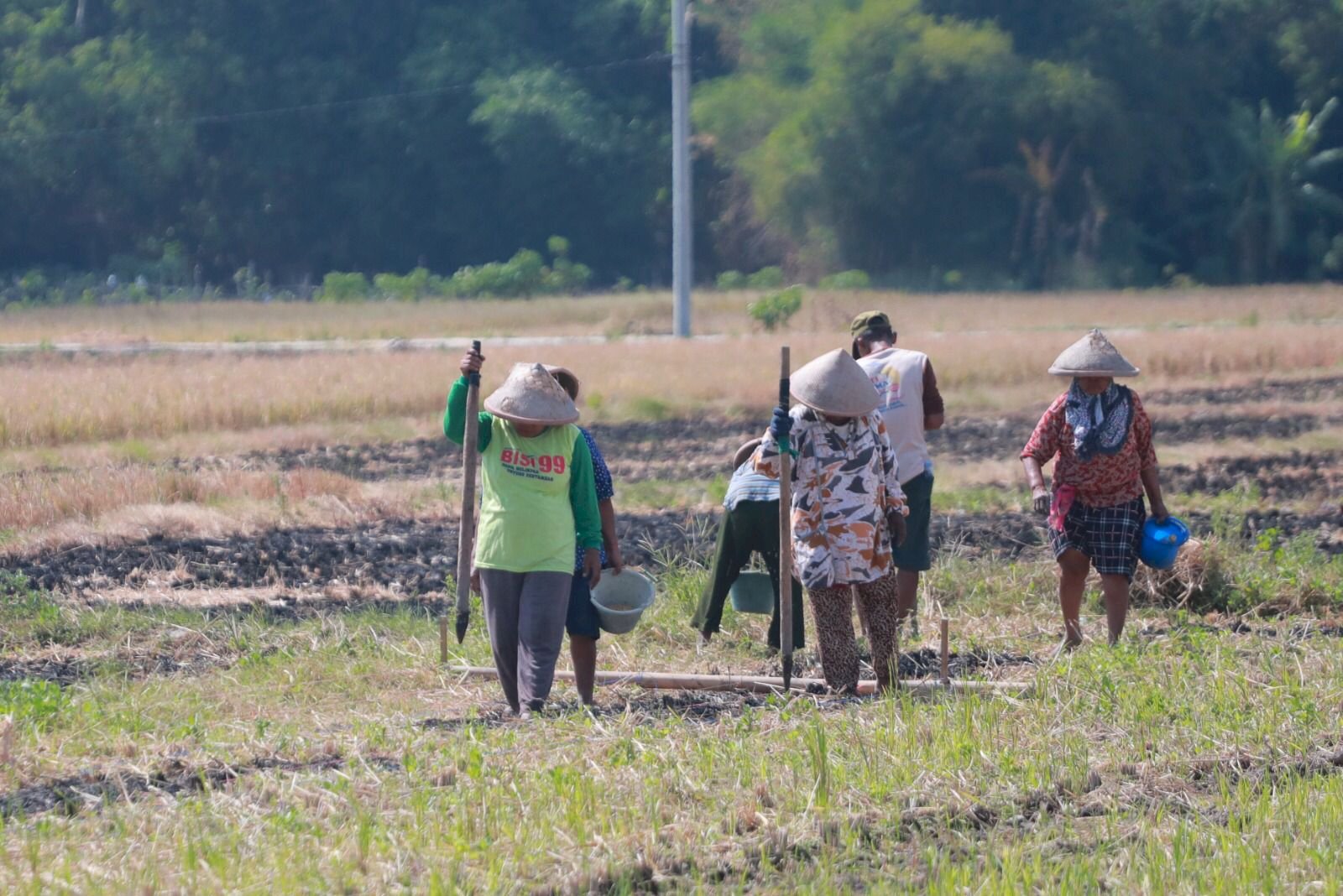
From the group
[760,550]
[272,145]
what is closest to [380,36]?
[272,145]

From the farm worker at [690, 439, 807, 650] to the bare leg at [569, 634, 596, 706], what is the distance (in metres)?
0.78

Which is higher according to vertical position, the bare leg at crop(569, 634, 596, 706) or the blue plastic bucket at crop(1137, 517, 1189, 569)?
the blue plastic bucket at crop(1137, 517, 1189, 569)

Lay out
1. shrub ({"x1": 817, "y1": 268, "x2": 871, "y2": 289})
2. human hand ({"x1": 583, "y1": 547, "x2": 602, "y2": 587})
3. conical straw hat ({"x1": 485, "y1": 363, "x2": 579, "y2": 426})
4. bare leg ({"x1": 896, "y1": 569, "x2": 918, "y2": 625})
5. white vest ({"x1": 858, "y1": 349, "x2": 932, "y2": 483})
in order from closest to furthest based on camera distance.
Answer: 1. conical straw hat ({"x1": 485, "y1": 363, "x2": 579, "y2": 426})
2. human hand ({"x1": 583, "y1": 547, "x2": 602, "y2": 587})
3. white vest ({"x1": 858, "y1": 349, "x2": 932, "y2": 483})
4. bare leg ({"x1": 896, "y1": 569, "x2": 918, "y2": 625})
5. shrub ({"x1": 817, "y1": 268, "x2": 871, "y2": 289})

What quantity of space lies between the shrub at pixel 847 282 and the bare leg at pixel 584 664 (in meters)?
41.8

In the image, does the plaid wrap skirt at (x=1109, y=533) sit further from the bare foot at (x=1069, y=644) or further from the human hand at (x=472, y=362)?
the human hand at (x=472, y=362)

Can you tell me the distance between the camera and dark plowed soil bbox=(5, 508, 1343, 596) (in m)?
9.74

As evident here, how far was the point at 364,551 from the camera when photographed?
429 inches

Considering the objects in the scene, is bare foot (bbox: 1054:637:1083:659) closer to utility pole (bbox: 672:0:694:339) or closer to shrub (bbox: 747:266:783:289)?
utility pole (bbox: 672:0:694:339)

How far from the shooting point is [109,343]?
3114cm

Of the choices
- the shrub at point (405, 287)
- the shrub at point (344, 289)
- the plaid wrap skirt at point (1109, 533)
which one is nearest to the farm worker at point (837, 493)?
the plaid wrap skirt at point (1109, 533)

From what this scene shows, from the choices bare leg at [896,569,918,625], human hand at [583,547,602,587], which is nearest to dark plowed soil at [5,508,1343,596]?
bare leg at [896,569,918,625]

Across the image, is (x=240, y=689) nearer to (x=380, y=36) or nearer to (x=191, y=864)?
(x=191, y=864)

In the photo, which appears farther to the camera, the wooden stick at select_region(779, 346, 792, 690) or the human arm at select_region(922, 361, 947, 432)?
the human arm at select_region(922, 361, 947, 432)

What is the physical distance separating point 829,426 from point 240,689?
2687 millimetres
